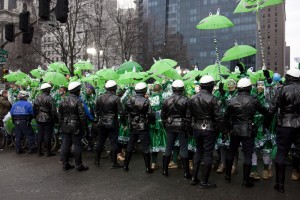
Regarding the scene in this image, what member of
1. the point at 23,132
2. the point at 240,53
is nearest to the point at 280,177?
the point at 240,53

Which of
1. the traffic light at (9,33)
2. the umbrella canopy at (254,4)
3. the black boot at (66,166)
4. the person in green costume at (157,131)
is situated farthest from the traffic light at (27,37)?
the umbrella canopy at (254,4)

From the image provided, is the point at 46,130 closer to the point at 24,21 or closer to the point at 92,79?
the point at 92,79

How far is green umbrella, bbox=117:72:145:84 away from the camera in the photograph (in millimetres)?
8789

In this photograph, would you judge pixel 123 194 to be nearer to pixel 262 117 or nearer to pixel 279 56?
pixel 262 117

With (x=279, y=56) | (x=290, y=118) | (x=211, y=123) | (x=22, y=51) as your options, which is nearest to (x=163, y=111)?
(x=211, y=123)

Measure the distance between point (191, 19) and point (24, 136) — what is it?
95.2 m

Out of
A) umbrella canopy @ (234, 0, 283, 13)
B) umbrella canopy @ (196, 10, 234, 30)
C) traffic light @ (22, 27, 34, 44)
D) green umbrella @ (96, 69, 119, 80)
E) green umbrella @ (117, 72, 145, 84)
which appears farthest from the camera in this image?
traffic light @ (22, 27, 34, 44)

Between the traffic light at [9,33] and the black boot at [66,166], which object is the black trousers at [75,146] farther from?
the traffic light at [9,33]

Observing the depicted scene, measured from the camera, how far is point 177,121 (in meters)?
7.41

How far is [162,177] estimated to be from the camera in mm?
7480

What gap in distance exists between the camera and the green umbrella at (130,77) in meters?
8.79

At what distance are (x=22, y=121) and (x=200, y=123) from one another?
6450 millimetres

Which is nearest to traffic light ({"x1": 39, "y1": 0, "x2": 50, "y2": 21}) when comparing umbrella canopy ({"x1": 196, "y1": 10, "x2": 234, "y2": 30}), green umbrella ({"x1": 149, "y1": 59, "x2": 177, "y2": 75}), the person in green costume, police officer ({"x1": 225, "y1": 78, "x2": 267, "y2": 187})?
green umbrella ({"x1": 149, "y1": 59, "x2": 177, "y2": 75})

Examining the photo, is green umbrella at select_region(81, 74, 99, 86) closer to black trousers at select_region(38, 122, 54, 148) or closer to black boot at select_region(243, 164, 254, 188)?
black trousers at select_region(38, 122, 54, 148)
